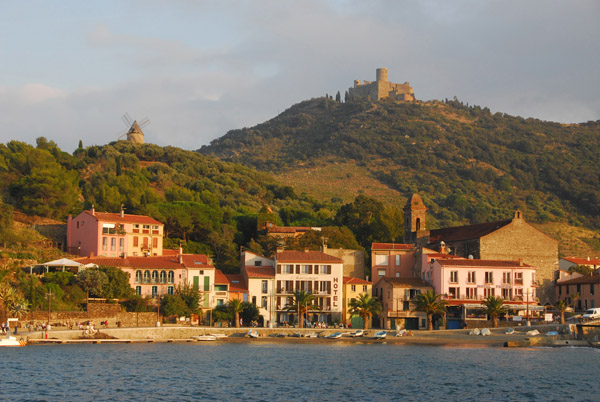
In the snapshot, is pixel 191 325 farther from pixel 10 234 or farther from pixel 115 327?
pixel 10 234

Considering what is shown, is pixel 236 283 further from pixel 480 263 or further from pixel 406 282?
pixel 480 263

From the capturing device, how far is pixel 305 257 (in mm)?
78062

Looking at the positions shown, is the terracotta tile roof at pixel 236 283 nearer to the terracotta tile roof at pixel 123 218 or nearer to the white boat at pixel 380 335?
the terracotta tile roof at pixel 123 218

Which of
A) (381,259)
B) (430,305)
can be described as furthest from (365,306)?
(381,259)

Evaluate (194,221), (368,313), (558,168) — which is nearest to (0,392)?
(368,313)

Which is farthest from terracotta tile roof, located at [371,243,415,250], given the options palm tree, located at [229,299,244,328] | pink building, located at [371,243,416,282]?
palm tree, located at [229,299,244,328]

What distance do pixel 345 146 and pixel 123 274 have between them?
11894cm

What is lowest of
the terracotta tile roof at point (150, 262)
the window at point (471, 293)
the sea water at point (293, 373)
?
the sea water at point (293, 373)

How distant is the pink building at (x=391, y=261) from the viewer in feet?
276

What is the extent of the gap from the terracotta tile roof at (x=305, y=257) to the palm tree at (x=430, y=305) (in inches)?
339

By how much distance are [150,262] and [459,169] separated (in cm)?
10657

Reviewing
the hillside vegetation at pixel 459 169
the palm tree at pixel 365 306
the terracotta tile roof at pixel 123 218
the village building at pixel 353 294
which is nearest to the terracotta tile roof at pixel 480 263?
the palm tree at pixel 365 306

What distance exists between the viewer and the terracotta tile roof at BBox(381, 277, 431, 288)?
A: 76938mm

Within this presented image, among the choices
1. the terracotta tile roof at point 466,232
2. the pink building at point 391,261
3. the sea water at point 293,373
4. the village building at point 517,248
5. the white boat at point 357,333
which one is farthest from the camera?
the terracotta tile roof at point 466,232
